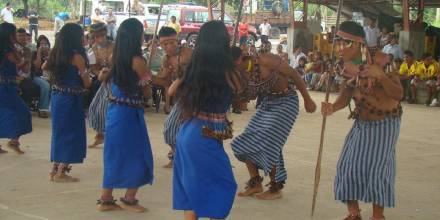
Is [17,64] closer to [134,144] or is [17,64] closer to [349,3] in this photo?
[134,144]

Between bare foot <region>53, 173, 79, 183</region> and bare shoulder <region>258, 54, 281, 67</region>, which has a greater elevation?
bare shoulder <region>258, 54, 281, 67</region>

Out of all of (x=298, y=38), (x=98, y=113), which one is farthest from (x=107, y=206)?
(x=298, y=38)

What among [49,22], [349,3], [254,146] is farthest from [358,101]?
[49,22]

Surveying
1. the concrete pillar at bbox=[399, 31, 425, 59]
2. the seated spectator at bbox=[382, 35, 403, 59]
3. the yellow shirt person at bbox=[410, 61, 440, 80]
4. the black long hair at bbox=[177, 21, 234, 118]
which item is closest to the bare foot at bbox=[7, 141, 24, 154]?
the black long hair at bbox=[177, 21, 234, 118]

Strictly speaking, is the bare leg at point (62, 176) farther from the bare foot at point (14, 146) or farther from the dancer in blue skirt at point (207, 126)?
the dancer in blue skirt at point (207, 126)

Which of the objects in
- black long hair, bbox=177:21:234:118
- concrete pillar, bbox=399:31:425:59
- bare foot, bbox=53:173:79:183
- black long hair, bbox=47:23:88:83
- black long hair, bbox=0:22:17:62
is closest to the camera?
black long hair, bbox=177:21:234:118

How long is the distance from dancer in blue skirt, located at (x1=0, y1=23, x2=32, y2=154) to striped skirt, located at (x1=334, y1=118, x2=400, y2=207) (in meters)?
4.22

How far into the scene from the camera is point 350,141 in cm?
505

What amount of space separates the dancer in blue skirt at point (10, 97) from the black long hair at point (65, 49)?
4.40 ft

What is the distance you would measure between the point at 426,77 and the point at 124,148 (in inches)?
410

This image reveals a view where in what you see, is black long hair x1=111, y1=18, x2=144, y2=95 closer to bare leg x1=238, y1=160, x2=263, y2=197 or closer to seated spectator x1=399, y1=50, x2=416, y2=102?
bare leg x1=238, y1=160, x2=263, y2=197

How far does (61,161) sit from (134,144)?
4.14 ft

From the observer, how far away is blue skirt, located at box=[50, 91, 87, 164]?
6.43 meters

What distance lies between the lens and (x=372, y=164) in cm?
490
